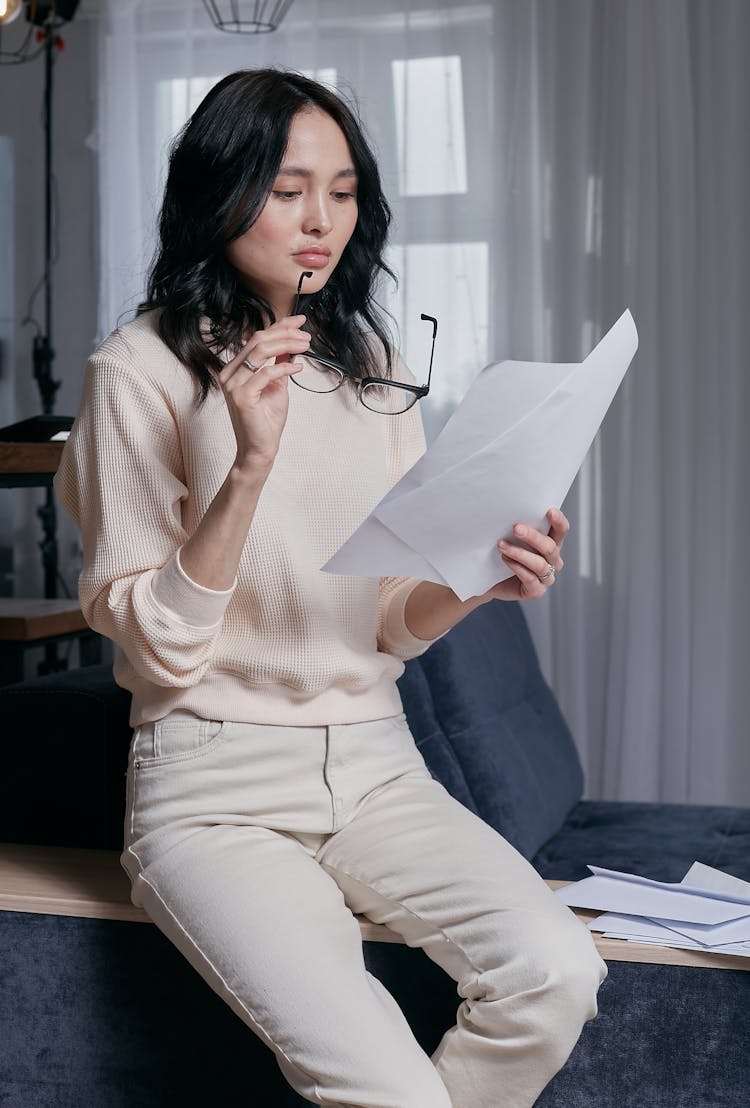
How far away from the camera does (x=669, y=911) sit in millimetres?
1347

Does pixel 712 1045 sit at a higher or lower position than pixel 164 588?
lower

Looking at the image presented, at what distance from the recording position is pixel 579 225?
3.11 meters

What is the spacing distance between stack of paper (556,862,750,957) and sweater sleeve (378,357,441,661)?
0.32 metres

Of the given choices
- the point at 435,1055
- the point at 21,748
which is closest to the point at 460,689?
the point at 21,748

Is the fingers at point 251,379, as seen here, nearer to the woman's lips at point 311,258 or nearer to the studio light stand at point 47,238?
the woman's lips at point 311,258

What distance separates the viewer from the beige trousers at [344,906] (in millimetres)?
1123

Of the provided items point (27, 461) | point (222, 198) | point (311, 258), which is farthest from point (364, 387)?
point (27, 461)

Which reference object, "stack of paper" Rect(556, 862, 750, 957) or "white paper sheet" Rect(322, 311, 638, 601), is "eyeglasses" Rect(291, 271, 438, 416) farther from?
"stack of paper" Rect(556, 862, 750, 957)

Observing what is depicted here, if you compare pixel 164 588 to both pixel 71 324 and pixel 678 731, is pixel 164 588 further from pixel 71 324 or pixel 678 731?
pixel 71 324

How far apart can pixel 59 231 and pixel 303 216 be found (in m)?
2.40

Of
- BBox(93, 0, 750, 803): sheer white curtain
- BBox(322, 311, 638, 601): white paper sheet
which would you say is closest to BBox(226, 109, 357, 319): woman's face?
BBox(322, 311, 638, 601): white paper sheet

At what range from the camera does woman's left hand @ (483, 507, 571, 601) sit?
125cm

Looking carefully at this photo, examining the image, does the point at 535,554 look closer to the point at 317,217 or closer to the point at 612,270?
the point at 317,217

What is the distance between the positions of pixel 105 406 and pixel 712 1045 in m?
0.90
